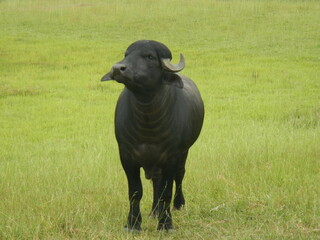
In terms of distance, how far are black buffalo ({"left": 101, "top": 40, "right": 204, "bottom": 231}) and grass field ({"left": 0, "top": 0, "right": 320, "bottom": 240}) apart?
0.41 m

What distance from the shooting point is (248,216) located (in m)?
5.69

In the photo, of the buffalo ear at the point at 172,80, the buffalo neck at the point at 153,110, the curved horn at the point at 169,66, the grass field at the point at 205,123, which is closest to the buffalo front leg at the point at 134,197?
the grass field at the point at 205,123

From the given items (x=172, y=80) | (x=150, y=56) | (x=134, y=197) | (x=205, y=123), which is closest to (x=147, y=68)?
(x=150, y=56)

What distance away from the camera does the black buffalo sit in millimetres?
4872

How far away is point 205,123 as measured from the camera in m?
12.9

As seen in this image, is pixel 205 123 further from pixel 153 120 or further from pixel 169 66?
pixel 169 66

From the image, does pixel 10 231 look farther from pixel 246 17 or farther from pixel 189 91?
pixel 246 17

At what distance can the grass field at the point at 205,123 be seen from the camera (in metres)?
5.62

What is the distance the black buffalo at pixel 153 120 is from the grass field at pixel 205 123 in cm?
41

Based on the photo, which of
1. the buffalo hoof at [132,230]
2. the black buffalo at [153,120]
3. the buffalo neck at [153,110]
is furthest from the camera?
the buffalo hoof at [132,230]

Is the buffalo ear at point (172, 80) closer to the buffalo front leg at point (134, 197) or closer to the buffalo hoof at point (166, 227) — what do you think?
the buffalo front leg at point (134, 197)

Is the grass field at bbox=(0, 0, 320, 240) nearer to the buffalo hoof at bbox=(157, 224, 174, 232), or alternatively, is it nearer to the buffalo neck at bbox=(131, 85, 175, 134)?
the buffalo hoof at bbox=(157, 224, 174, 232)

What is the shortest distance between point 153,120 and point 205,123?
7905 mm

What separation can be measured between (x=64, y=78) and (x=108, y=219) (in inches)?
594
